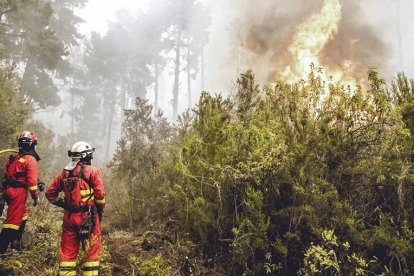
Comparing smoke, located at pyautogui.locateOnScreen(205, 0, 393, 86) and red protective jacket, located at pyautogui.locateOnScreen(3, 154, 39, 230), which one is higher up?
smoke, located at pyautogui.locateOnScreen(205, 0, 393, 86)

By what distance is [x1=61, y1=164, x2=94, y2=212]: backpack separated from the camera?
4879 mm

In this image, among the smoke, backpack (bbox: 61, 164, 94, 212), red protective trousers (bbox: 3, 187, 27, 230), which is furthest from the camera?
the smoke

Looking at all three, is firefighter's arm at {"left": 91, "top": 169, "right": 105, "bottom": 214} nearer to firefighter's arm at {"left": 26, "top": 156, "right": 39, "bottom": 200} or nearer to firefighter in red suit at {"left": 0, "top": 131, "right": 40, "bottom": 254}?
firefighter in red suit at {"left": 0, "top": 131, "right": 40, "bottom": 254}

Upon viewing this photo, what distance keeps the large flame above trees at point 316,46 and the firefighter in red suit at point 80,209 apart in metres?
8.46

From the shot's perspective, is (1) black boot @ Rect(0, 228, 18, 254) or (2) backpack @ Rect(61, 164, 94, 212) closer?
(2) backpack @ Rect(61, 164, 94, 212)

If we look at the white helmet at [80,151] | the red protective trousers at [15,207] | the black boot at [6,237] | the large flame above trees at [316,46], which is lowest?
the black boot at [6,237]

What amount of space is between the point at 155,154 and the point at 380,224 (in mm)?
6624

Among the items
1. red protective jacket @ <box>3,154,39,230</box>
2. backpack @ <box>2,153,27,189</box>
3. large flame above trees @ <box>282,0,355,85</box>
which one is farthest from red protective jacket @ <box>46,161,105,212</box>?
large flame above trees @ <box>282,0,355,85</box>

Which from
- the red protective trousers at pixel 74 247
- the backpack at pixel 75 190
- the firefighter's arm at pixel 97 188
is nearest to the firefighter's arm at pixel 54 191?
the backpack at pixel 75 190

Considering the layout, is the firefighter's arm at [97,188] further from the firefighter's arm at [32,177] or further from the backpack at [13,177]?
the backpack at [13,177]

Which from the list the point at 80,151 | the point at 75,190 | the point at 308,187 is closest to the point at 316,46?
the point at 308,187

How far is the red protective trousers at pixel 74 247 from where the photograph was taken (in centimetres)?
465

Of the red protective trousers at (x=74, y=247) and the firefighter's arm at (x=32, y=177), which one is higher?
the firefighter's arm at (x=32, y=177)

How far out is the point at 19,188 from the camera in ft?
18.8
